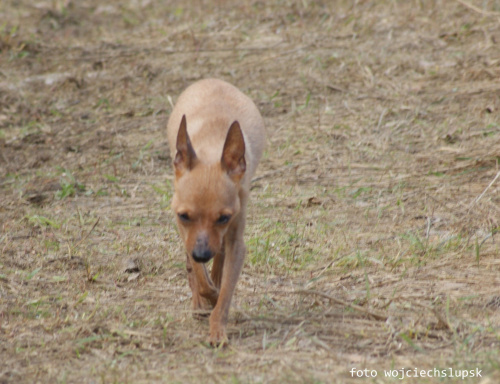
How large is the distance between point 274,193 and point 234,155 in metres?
2.65

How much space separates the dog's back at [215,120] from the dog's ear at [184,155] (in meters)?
0.15

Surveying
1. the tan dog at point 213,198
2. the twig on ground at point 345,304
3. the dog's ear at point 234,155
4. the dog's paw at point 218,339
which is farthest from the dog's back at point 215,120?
the dog's paw at point 218,339

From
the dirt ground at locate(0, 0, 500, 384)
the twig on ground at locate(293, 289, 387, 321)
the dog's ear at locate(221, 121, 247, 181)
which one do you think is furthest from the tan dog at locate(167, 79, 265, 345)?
the twig on ground at locate(293, 289, 387, 321)

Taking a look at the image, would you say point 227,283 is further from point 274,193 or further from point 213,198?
point 274,193

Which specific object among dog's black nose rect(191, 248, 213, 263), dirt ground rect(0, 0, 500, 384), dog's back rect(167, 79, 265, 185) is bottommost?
dirt ground rect(0, 0, 500, 384)

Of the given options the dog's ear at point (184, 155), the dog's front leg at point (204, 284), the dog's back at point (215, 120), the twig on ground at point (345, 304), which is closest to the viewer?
the dog's ear at point (184, 155)

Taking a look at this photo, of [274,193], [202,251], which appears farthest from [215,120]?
[274,193]

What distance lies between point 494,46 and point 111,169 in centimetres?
550

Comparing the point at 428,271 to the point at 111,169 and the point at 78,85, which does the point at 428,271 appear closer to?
the point at 111,169

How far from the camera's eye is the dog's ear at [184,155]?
187 inches

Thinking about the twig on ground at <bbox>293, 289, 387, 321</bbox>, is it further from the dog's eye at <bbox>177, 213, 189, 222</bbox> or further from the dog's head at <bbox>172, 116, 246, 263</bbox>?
the dog's eye at <bbox>177, 213, 189, 222</bbox>

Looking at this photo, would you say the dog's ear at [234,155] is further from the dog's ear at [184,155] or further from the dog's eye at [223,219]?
the dog's eye at [223,219]

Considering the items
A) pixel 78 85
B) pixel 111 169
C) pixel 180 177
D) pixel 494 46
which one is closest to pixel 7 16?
pixel 78 85

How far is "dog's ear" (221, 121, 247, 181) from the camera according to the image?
4809 mm
